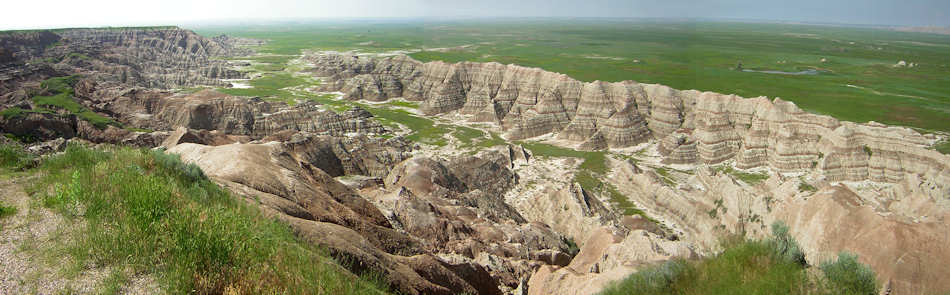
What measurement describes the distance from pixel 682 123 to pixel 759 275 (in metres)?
44.1

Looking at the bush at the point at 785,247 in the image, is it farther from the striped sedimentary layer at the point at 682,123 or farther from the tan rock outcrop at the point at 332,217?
the striped sedimentary layer at the point at 682,123

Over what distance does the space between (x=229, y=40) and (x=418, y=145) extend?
19317cm

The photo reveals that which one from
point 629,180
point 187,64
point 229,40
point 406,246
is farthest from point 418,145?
point 229,40

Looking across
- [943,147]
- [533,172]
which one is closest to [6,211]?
[533,172]

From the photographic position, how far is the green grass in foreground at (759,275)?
7.60 m

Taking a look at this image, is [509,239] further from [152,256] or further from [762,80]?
[762,80]

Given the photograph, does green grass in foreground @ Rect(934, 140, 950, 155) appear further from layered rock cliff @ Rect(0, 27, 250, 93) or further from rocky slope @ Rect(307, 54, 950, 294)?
layered rock cliff @ Rect(0, 27, 250, 93)

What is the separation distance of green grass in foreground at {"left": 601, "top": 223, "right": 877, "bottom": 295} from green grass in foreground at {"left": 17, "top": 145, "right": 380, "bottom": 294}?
6389 mm

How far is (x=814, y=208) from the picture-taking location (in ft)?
65.1

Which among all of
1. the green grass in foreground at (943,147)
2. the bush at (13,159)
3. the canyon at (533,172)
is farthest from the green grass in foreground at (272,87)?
the green grass in foreground at (943,147)

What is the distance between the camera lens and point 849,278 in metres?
7.51

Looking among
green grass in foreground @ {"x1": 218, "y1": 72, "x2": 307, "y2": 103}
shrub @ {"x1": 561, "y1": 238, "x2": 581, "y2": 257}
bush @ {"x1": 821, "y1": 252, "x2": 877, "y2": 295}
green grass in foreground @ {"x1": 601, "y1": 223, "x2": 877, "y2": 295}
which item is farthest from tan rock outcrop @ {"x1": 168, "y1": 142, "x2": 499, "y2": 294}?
green grass in foreground @ {"x1": 218, "y1": 72, "x2": 307, "y2": 103}

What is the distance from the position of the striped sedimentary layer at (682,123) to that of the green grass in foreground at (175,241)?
4077 cm

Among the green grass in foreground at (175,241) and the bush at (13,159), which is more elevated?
the bush at (13,159)
